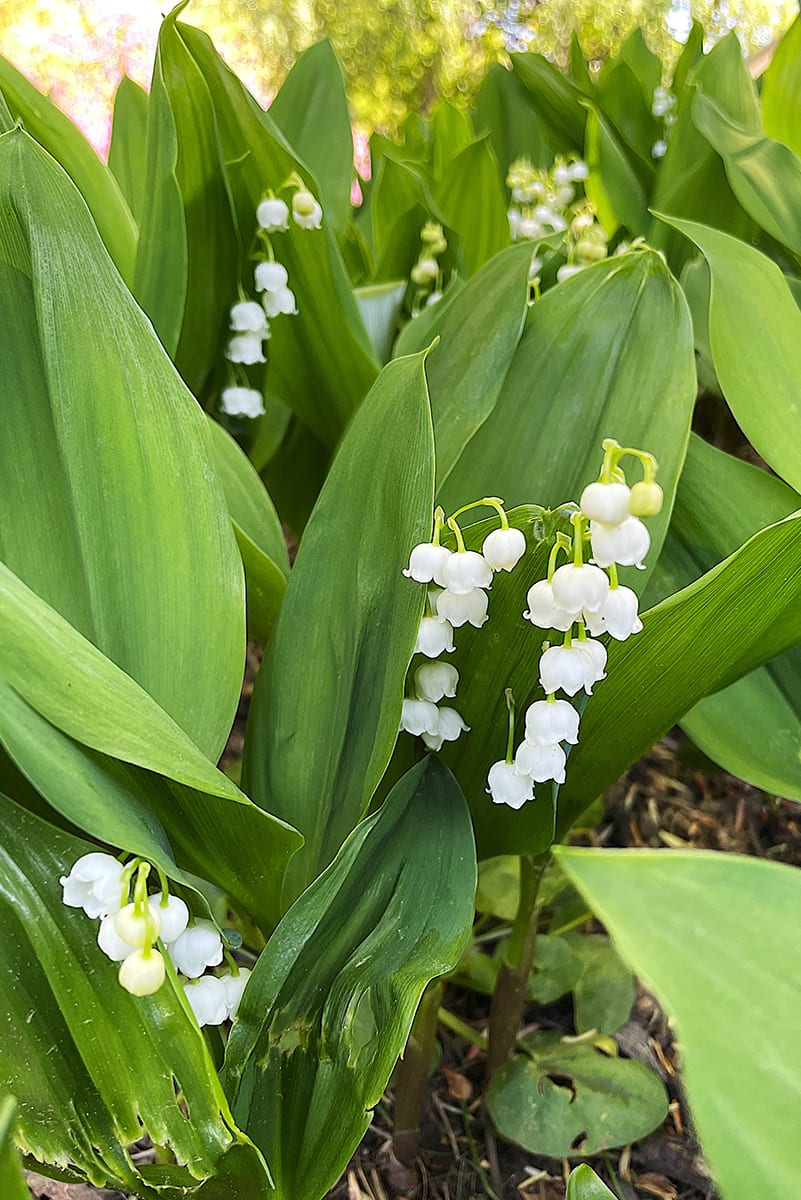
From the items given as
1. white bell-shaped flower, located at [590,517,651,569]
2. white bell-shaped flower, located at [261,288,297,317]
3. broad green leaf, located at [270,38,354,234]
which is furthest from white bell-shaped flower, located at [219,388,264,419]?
white bell-shaped flower, located at [590,517,651,569]

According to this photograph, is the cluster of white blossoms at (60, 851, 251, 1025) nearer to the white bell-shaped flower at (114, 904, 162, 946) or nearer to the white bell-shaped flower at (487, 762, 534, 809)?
the white bell-shaped flower at (114, 904, 162, 946)

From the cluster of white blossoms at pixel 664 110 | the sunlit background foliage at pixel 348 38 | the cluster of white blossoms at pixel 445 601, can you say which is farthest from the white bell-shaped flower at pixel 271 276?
the sunlit background foliage at pixel 348 38

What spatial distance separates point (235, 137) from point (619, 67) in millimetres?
893

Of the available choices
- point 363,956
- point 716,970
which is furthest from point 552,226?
point 716,970

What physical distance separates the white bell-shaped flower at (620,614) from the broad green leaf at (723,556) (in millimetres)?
292

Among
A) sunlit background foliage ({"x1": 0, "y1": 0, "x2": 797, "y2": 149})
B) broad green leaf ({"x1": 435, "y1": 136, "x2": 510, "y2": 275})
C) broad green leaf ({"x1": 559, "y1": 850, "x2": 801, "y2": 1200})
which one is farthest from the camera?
sunlit background foliage ({"x1": 0, "y1": 0, "x2": 797, "y2": 149})

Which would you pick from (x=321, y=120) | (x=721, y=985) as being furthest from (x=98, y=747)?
(x=321, y=120)

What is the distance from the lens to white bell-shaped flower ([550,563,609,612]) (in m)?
0.43

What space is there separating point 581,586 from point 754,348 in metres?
0.38

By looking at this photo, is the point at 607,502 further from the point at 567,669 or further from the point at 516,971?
the point at 516,971

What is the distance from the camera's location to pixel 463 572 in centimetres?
47

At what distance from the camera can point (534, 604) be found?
458 mm

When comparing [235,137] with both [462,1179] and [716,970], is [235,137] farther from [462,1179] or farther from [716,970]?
[462,1179]

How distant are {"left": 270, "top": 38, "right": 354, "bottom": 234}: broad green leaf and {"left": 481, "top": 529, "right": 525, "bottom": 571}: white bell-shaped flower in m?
0.82
